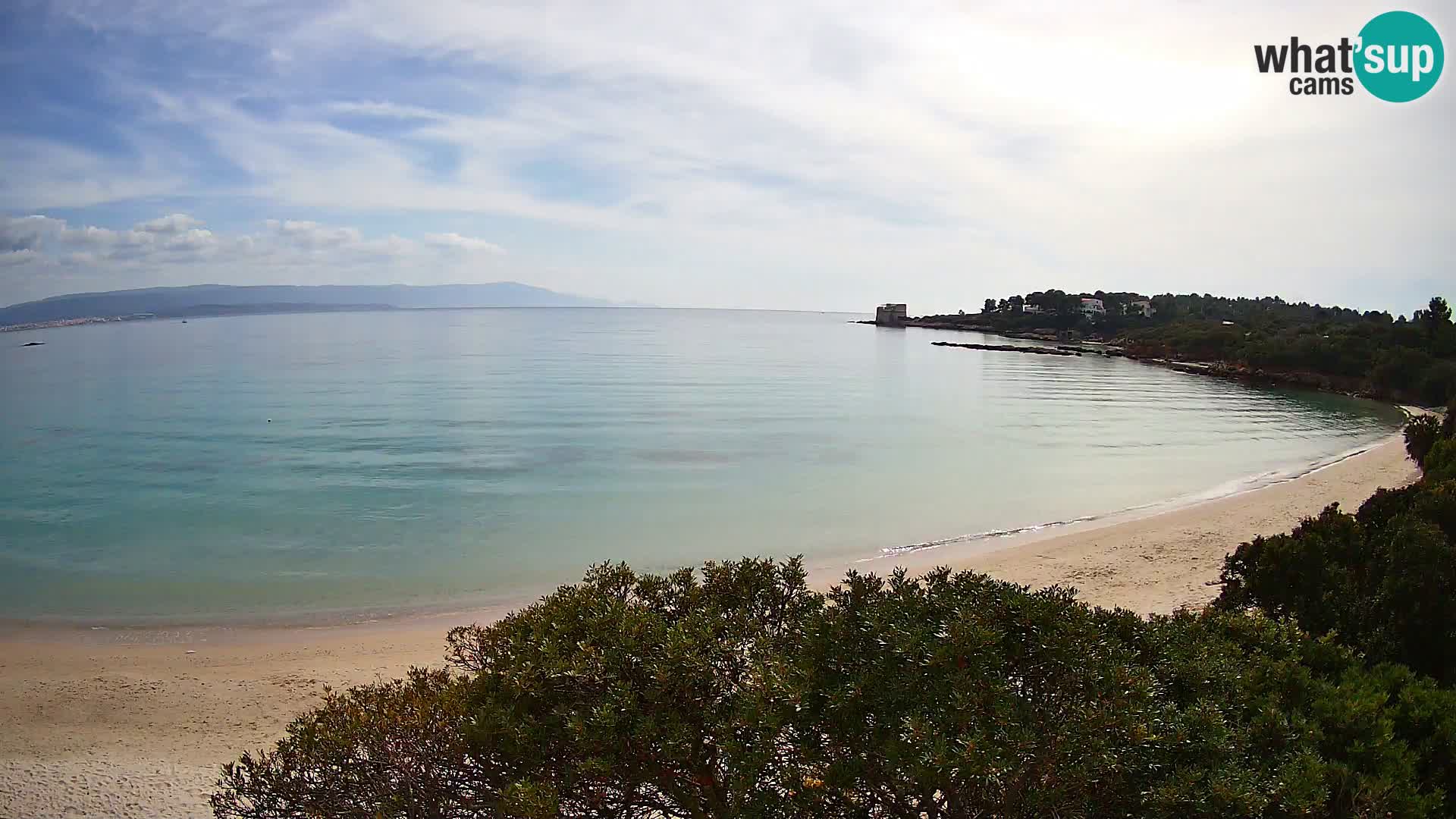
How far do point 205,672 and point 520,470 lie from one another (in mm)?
13599

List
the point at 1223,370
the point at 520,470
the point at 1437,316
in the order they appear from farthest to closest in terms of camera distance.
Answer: the point at 1223,370 < the point at 1437,316 < the point at 520,470

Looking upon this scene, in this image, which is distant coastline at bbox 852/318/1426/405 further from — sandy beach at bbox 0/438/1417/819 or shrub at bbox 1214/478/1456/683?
shrub at bbox 1214/478/1456/683

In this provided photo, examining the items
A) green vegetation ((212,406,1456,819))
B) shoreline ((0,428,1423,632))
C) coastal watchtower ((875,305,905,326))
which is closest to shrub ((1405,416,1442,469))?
shoreline ((0,428,1423,632))

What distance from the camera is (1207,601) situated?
35.0 feet

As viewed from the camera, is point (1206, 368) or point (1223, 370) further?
point (1206, 368)

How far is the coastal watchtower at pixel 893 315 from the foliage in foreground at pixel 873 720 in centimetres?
17758

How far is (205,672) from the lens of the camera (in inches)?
385

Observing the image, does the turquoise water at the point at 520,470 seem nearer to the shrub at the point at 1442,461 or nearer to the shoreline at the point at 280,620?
the shoreline at the point at 280,620

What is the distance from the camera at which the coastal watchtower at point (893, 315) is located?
17888cm

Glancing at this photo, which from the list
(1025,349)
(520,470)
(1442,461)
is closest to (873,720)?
(1442,461)

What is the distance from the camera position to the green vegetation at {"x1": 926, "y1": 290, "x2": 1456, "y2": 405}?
148 ft

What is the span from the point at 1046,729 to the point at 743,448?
2431cm

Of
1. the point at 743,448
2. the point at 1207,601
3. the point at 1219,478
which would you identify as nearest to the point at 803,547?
the point at 1207,601

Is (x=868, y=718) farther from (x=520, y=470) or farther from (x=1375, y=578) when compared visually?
(x=520, y=470)
